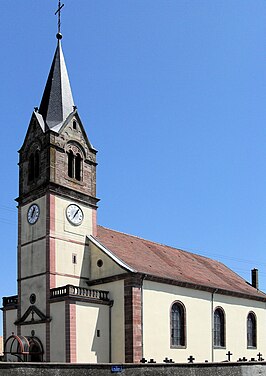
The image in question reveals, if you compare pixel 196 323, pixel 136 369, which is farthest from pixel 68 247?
pixel 136 369

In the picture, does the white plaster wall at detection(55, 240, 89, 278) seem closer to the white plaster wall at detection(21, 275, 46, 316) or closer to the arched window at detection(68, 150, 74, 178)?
the white plaster wall at detection(21, 275, 46, 316)

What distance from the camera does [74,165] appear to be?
38125 millimetres

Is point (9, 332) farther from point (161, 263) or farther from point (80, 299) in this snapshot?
point (161, 263)

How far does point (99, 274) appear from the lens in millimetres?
36125

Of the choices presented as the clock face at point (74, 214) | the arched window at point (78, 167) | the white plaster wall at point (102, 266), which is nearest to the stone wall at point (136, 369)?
the white plaster wall at point (102, 266)

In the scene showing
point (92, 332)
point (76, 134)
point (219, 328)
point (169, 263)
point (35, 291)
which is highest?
point (76, 134)

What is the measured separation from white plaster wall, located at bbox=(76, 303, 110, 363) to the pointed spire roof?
1265cm

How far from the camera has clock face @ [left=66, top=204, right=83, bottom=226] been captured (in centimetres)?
3675

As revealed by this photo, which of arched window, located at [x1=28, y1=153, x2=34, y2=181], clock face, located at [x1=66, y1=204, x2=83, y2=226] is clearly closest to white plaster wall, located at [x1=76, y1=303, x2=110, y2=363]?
clock face, located at [x1=66, y1=204, x2=83, y2=226]

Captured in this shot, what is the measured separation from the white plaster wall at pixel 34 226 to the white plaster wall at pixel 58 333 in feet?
17.4

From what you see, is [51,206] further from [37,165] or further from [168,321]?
[168,321]

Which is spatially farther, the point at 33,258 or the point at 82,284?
Answer: the point at 82,284

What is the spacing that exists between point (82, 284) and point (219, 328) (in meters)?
12.3

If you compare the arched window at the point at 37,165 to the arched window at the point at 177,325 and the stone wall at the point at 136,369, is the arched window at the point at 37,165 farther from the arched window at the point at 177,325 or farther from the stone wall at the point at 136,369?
the stone wall at the point at 136,369
